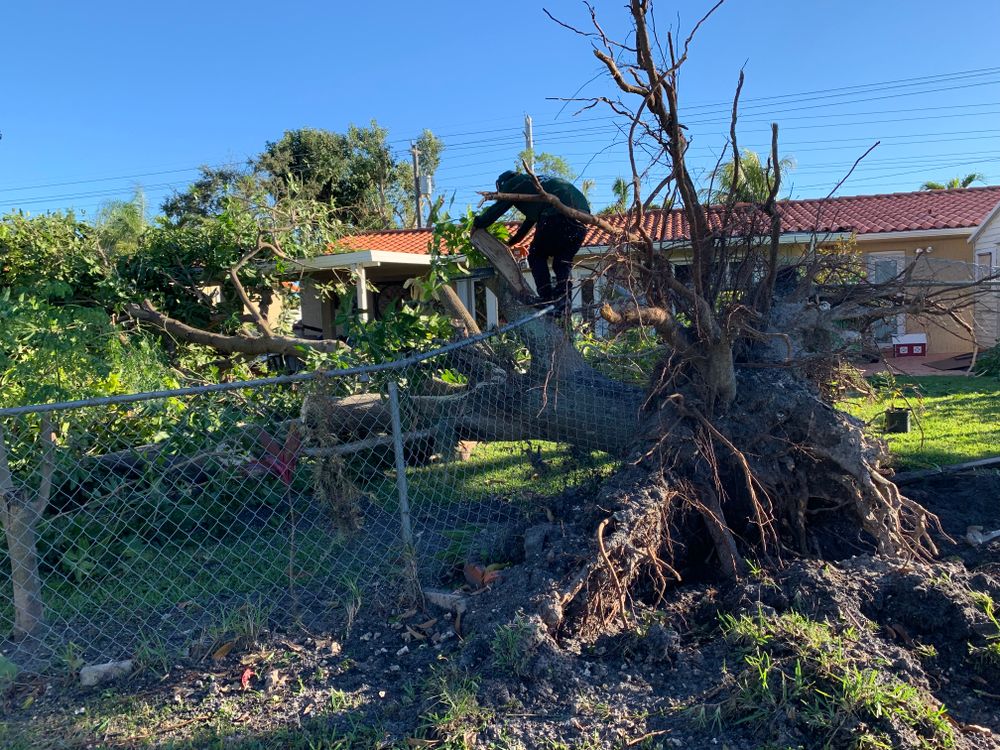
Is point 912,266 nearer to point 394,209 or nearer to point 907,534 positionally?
point 907,534

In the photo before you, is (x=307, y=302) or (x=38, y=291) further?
(x=307, y=302)

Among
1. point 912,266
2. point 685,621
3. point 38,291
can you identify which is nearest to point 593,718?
point 685,621

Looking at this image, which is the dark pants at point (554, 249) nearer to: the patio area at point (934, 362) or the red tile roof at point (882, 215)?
the patio area at point (934, 362)

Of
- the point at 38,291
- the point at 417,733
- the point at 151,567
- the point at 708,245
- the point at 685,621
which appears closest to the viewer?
the point at 417,733

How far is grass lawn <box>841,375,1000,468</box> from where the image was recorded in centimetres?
581

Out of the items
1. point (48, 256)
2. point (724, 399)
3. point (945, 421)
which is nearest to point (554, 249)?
point (724, 399)

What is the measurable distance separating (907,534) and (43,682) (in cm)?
446

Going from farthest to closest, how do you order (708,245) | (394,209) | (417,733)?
(394,209)
(708,245)
(417,733)

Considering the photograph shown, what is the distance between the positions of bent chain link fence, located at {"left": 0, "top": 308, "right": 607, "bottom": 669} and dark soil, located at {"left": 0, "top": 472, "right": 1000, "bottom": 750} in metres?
0.31

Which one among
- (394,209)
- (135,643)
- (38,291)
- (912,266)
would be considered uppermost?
(394,209)

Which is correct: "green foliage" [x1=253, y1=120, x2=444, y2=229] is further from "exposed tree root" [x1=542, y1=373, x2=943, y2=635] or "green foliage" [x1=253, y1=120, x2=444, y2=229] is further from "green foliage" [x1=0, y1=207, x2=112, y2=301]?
"exposed tree root" [x1=542, y1=373, x2=943, y2=635]

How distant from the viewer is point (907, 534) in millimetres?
3902

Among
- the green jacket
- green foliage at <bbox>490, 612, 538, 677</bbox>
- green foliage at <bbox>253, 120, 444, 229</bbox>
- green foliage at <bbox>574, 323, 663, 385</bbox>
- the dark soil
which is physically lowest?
the dark soil

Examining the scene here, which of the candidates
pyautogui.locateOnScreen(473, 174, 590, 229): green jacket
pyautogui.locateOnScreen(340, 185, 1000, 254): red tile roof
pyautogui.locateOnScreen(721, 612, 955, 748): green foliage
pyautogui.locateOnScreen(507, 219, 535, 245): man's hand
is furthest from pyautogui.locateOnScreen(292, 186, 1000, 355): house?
pyautogui.locateOnScreen(721, 612, 955, 748): green foliage
